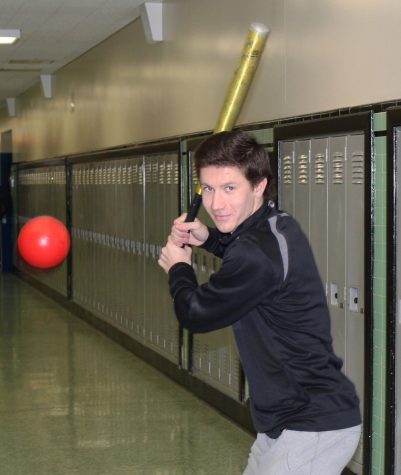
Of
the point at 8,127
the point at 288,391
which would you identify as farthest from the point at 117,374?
the point at 8,127

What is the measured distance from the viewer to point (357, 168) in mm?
4242

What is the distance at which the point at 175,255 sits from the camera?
2.43 metres

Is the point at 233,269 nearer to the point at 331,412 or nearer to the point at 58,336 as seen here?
the point at 331,412

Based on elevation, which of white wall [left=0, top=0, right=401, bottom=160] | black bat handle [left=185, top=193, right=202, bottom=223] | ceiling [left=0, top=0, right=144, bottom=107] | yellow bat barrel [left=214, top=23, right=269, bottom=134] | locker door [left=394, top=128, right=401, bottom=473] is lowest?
locker door [left=394, top=128, right=401, bottom=473]

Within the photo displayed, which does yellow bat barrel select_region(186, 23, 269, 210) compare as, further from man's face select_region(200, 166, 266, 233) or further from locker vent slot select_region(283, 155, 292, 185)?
locker vent slot select_region(283, 155, 292, 185)

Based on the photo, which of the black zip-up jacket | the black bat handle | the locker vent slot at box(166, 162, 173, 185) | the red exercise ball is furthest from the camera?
the locker vent slot at box(166, 162, 173, 185)

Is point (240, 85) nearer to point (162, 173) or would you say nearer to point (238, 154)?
point (238, 154)

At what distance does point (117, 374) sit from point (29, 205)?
762 centimetres

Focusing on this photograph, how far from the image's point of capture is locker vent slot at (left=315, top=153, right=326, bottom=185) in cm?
459

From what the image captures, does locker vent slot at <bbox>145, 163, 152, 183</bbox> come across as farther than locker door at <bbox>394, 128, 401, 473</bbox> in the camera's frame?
Yes

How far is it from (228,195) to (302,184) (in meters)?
2.63

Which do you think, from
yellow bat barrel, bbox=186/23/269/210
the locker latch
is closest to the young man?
yellow bat barrel, bbox=186/23/269/210

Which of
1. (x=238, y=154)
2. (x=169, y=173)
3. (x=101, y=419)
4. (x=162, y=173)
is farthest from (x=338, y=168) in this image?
(x=162, y=173)

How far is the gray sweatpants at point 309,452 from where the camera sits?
2.22 metres
